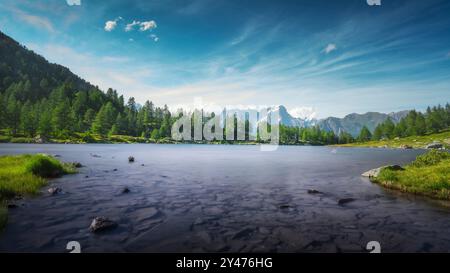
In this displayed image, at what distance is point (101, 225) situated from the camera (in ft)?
42.9

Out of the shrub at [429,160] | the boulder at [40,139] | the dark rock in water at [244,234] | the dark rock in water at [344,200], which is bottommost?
the dark rock in water at [344,200]

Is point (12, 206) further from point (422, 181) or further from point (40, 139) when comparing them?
point (40, 139)

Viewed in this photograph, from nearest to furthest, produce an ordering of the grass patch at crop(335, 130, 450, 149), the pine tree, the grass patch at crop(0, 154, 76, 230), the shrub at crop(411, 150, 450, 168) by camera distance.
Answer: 1. the grass patch at crop(0, 154, 76, 230)
2. the shrub at crop(411, 150, 450, 168)
3. the grass patch at crop(335, 130, 450, 149)
4. the pine tree

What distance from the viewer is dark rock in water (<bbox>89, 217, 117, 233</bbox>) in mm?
12906

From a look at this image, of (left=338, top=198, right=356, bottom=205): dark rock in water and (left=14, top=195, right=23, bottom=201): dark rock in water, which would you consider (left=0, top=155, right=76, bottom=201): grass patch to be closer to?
(left=14, top=195, right=23, bottom=201): dark rock in water

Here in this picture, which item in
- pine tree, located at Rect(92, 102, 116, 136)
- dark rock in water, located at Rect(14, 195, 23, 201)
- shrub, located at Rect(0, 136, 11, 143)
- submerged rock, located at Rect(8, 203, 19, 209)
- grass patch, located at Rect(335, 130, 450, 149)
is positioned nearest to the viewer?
submerged rock, located at Rect(8, 203, 19, 209)

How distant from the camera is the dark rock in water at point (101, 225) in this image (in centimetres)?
1291

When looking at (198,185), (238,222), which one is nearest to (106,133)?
(198,185)

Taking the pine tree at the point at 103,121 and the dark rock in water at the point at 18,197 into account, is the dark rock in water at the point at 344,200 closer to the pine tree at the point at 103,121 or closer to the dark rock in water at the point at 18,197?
the dark rock in water at the point at 18,197

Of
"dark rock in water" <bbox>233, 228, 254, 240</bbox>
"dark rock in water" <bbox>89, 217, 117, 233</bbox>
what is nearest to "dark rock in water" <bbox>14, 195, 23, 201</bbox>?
"dark rock in water" <bbox>89, 217, 117, 233</bbox>

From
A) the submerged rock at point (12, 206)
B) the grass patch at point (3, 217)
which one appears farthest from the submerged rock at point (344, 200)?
the submerged rock at point (12, 206)

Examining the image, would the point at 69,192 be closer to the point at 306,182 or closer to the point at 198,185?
the point at 198,185
